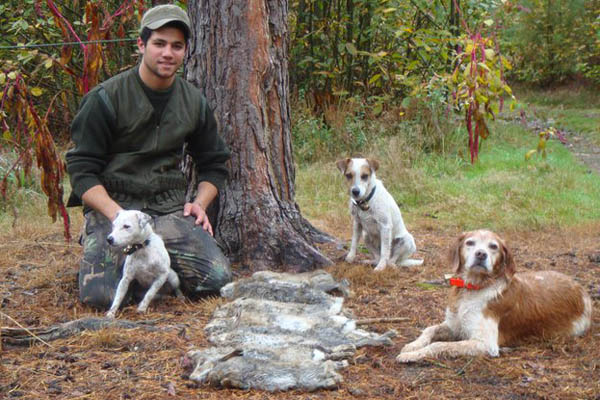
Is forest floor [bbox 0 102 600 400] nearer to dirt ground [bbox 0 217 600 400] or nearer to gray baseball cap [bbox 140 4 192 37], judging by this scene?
dirt ground [bbox 0 217 600 400]

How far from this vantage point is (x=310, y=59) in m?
10.7

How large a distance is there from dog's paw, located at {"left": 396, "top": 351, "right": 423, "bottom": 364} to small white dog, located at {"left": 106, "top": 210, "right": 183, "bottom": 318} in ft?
5.80

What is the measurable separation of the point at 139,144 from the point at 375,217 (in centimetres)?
216

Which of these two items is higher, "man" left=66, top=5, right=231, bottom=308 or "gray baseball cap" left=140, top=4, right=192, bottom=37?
"gray baseball cap" left=140, top=4, right=192, bottom=37

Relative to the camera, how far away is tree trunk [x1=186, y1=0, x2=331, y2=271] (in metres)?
5.04

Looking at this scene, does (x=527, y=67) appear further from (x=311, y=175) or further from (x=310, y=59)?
(x=311, y=175)

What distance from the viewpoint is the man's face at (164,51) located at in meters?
4.40

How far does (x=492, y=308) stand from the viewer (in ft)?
12.0

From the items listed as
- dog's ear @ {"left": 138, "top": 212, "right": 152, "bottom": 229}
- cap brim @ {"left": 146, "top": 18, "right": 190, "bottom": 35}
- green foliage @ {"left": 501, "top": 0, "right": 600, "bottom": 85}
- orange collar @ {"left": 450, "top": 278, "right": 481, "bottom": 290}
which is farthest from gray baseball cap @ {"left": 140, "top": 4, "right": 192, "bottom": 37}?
green foliage @ {"left": 501, "top": 0, "right": 600, "bottom": 85}

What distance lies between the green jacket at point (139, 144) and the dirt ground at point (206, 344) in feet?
2.74

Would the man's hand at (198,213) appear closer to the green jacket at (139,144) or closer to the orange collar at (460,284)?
the green jacket at (139,144)

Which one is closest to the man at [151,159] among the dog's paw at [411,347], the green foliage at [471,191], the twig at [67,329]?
the twig at [67,329]

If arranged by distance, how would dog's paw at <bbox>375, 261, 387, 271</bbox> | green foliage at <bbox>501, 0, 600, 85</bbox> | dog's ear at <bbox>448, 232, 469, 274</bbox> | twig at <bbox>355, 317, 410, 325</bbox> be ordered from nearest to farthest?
dog's ear at <bbox>448, 232, 469, 274</bbox>, twig at <bbox>355, 317, 410, 325</bbox>, dog's paw at <bbox>375, 261, 387, 271</bbox>, green foliage at <bbox>501, 0, 600, 85</bbox>

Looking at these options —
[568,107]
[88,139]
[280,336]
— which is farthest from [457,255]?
[568,107]
